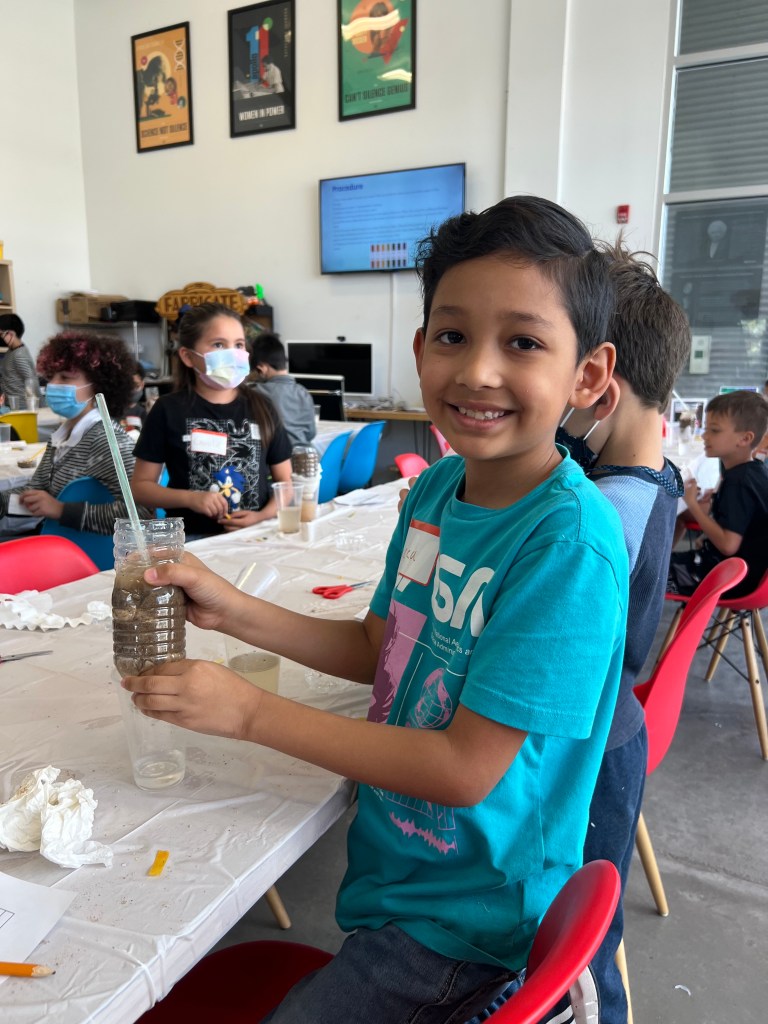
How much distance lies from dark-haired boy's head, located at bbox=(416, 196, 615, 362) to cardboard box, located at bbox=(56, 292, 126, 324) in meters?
7.90

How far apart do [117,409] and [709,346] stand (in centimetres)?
499

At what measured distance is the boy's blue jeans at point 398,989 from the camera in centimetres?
77

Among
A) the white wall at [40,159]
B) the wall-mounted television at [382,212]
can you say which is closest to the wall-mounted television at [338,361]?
the wall-mounted television at [382,212]

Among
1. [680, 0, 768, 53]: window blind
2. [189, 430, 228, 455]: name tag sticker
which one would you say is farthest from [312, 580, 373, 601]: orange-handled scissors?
[680, 0, 768, 53]: window blind

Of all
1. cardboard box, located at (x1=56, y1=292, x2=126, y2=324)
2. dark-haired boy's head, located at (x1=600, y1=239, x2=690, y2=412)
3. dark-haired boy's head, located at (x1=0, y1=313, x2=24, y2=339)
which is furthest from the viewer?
cardboard box, located at (x1=56, y1=292, x2=126, y2=324)

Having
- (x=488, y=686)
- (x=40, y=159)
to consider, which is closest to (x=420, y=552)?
(x=488, y=686)

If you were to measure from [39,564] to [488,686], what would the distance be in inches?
53.2

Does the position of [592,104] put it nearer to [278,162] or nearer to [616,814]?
[278,162]

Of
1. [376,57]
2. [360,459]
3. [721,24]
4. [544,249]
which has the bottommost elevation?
[360,459]

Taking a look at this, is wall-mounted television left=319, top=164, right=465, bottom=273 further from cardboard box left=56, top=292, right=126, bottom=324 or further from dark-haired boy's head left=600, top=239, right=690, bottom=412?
dark-haired boy's head left=600, top=239, right=690, bottom=412

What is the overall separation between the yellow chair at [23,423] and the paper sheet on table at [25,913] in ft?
14.0

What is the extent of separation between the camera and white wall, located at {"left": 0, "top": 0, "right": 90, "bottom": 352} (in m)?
7.49

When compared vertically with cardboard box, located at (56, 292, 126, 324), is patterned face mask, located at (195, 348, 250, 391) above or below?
below

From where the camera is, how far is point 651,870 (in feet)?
5.72
